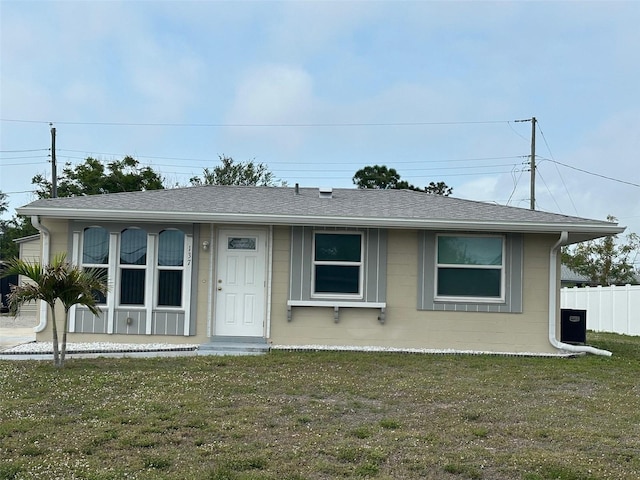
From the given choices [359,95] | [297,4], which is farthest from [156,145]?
[297,4]

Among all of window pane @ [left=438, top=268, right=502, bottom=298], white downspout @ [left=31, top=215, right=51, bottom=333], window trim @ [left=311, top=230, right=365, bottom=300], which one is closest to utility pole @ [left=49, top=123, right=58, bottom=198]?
white downspout @ [left=31, top=215, right=51, bottom=333]

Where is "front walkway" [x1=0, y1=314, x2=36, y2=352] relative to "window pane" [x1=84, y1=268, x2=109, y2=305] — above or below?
below

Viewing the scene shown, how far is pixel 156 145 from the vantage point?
3588 cm

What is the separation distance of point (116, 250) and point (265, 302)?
280 cm

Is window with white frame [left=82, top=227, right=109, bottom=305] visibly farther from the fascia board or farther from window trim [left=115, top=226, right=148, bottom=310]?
the fascia board

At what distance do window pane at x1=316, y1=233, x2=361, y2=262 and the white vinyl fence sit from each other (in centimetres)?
1164

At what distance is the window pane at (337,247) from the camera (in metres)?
10.5

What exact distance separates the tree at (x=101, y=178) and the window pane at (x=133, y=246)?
21.1 meters

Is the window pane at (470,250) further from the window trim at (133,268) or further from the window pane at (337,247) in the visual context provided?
the window trim at (133,268)

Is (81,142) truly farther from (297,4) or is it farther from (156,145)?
(297,4)

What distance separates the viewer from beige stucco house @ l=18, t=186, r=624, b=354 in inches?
409

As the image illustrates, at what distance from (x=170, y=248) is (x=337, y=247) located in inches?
117

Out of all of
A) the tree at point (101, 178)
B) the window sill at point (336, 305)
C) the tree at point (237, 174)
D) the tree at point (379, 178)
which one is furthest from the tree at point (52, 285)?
the tree at point (379, 178)

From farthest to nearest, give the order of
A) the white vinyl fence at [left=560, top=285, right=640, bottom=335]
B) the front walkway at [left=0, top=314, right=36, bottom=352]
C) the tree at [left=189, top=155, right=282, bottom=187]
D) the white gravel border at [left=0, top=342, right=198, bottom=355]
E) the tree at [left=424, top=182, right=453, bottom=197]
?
the tree at [left=424, top=182, right=453, bottom=197] → the tree at [left=189, top=155, right=282, bottom=187] → the white vinyl fence at [left=560, top=285, right=640, bottom=335] → the front walkway at [left=0, top=314, right=36, bottom=352] → the white gravel border at [left=0, top=342, right=198, bottom=355]
